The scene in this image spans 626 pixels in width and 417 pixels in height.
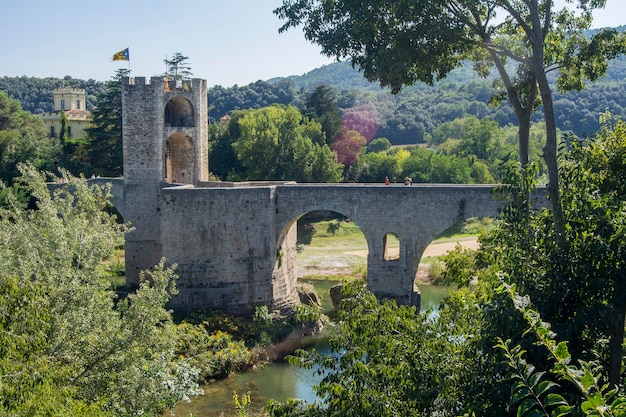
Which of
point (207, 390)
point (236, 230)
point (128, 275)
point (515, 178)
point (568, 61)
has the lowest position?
point (207, 390)

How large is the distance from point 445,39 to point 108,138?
35.0 m

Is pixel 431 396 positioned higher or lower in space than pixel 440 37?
lower

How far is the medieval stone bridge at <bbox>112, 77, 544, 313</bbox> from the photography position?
74.3ft

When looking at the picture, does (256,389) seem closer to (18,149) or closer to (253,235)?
(253,235)

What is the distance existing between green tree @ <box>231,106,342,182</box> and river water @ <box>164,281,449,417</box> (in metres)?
21.2

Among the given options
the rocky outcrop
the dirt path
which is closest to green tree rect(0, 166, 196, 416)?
the rocky outcrop

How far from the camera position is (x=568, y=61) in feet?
36.4

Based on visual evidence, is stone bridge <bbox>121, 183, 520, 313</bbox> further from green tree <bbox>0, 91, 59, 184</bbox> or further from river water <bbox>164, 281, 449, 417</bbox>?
green tree <bbox>0, 91, 59, 184</bbox>

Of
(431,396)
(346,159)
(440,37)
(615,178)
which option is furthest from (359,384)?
(346,159)

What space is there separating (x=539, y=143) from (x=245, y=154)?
2847 cm

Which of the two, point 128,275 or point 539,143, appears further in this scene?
point 539,143

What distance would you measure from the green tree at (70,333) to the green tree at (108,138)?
2727 cm

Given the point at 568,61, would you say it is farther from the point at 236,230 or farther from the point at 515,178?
the point at 236,230

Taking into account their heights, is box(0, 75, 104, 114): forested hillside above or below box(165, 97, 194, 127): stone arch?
above
